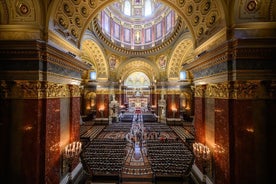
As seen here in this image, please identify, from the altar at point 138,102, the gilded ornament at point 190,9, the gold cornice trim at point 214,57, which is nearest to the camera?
the gold cornice trim at point 214,57

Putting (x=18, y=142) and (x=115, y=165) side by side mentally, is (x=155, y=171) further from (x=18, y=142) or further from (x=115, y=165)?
(x=18, y=142)

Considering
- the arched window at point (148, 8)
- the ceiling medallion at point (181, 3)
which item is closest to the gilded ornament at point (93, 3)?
the ceiling medallion at point (181, 3)

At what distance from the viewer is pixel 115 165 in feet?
26.1

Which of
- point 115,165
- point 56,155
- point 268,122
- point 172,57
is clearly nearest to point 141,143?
point 115,165

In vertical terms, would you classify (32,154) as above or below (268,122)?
below

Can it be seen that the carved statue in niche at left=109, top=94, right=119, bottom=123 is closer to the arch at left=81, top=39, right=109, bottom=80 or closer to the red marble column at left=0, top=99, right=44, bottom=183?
the arch at left=81, top=39, right=109, bottom=80

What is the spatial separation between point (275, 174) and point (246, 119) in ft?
5.87

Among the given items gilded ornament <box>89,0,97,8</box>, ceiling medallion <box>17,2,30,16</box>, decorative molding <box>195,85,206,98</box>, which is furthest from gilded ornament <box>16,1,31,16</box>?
decorative molding <box>195,85,206,98</box>

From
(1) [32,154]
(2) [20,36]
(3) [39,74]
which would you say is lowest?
(1) [32,154]

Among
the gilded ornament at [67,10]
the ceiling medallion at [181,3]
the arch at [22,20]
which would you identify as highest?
the ceiling medallion at [181,3]

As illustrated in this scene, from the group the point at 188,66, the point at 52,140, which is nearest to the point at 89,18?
the point at 188,66

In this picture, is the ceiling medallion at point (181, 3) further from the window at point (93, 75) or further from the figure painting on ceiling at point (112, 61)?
the window at point (93, 75)

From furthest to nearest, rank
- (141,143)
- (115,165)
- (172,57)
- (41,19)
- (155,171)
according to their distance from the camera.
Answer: (172,57) < (141,143) < (115,165) < (155,171) < (41,19)

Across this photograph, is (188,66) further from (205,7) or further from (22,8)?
(22,8)
